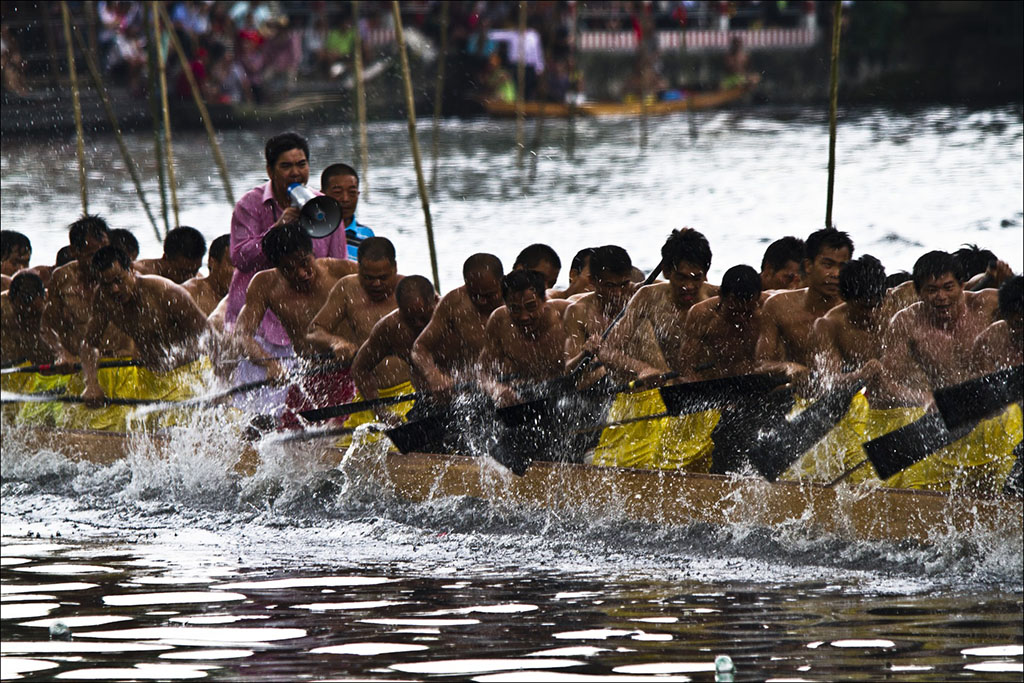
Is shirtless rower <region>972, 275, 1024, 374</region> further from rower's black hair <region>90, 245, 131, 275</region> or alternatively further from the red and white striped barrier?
the red and white striped barrier

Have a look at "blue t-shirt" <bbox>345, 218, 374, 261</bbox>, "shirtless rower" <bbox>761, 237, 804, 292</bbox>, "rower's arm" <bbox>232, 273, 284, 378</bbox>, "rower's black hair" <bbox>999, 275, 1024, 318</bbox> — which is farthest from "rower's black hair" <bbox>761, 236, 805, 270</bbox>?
"rower's arm" <bbox>232, 273, 284, 378</bbox>

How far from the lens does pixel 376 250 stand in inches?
306

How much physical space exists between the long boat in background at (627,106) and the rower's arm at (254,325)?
44.6 ft

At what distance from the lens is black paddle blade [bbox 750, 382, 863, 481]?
21.3 ft

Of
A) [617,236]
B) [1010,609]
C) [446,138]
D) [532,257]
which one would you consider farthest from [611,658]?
[446,138]

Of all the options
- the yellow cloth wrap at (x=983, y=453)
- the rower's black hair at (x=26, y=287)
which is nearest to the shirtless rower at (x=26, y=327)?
the rower's black hair at (x=26, y=287)

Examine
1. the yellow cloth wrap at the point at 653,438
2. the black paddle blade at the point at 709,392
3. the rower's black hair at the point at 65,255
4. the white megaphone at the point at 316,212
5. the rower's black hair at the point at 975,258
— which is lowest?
the yellow cloth wrap at the point at 653,438

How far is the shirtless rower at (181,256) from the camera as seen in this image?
9320 mm

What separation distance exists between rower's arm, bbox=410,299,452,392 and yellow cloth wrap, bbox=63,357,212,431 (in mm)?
1463

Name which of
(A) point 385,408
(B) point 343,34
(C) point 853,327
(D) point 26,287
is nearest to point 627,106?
A: (B) point 343,34

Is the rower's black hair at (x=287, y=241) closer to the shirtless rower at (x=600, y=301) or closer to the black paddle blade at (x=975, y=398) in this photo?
the shirtless rower at (x=600, y=301)

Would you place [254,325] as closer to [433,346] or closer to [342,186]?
[342,186]

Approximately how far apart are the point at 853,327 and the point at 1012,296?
655mm

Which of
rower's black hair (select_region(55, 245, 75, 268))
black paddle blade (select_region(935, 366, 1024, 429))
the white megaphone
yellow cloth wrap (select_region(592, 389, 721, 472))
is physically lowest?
yellow cloth wrap (select_region(592, 389, 721, 472))
